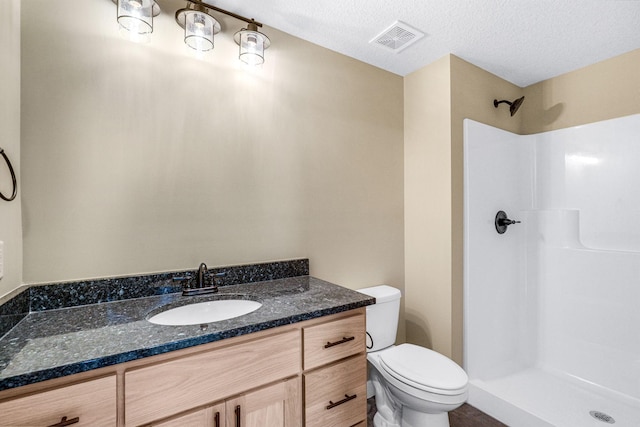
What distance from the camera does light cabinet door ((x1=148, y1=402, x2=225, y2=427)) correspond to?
0.93 m

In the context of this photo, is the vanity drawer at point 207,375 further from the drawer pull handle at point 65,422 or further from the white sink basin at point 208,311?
the white sink basin at point 208,311

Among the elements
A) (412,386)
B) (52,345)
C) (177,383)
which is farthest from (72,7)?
(412,386)

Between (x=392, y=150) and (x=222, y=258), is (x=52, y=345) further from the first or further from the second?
(x=392, y=150)

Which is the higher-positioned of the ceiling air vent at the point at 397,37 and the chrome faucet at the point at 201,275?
the ceiling air vent at the point at 397,37

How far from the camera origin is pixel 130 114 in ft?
4.63

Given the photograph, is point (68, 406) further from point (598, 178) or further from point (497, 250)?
point (598, 178)

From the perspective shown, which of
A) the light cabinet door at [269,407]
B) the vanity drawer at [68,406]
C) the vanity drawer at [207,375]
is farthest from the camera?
the light cabinet door at [269,407]

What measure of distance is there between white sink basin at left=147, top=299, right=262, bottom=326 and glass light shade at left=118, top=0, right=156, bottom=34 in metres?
1.26

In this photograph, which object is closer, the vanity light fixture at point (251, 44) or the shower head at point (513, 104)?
the vanity light fixture at point (251, 44)

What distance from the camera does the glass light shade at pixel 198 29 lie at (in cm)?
146

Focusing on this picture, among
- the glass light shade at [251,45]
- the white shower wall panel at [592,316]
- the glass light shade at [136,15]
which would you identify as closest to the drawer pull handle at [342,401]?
the glass light shade at [251,45]

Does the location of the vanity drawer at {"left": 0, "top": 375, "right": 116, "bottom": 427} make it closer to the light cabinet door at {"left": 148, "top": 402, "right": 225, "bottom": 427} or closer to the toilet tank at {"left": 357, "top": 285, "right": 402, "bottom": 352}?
the light cabinet door at {"left": 148, "top": 402, "right": 225, "bottom": 427}

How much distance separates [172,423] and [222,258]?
807 millimetres

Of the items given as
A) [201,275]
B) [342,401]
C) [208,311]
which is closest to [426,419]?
[342,401]
